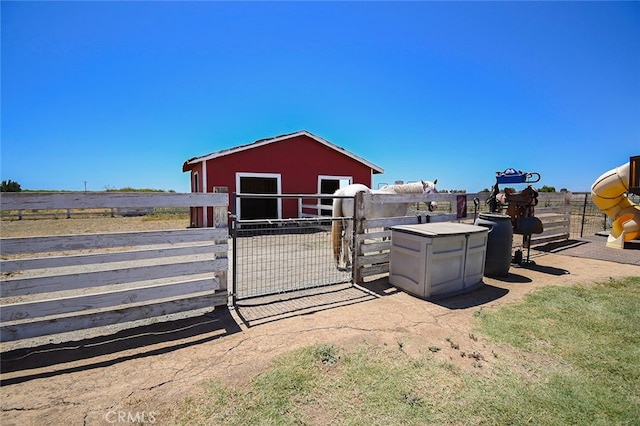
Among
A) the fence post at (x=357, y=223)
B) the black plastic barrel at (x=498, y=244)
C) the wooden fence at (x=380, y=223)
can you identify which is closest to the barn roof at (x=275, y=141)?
the wooden fence at (x=380, y=223)

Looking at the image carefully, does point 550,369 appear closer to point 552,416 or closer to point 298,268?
point 552,416

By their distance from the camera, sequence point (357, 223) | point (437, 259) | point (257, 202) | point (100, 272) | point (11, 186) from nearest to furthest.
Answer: point (100, 272) < point (437, 259) < point (357, 223) < point (257, 202) < point (11, 186)

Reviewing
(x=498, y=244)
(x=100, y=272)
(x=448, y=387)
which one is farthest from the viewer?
(x=498, y=244)

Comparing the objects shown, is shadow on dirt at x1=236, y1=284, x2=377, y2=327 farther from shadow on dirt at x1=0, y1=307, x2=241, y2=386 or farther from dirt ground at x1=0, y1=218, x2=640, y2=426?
shadow on dirt at x1=0, y1=307, x2=241, y2=386

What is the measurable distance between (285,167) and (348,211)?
6861 millimetres

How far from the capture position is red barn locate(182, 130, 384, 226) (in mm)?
11836

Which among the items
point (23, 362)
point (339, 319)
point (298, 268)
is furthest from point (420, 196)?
point (23, 362)

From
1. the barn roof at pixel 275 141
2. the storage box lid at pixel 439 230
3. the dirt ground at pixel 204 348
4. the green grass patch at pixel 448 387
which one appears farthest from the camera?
the barn roof at pixel 275 141

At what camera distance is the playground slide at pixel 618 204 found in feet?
26.6

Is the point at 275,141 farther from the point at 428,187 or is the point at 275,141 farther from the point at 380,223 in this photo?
the point at 380,223

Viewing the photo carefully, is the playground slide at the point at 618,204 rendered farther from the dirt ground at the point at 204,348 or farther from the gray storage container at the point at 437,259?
the gray storage container at the point at 437,259

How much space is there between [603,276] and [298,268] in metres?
5.87

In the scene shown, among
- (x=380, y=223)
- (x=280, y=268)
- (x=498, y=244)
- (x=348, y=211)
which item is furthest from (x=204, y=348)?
(x=498, y=244)

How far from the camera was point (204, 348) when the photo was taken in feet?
10.1
